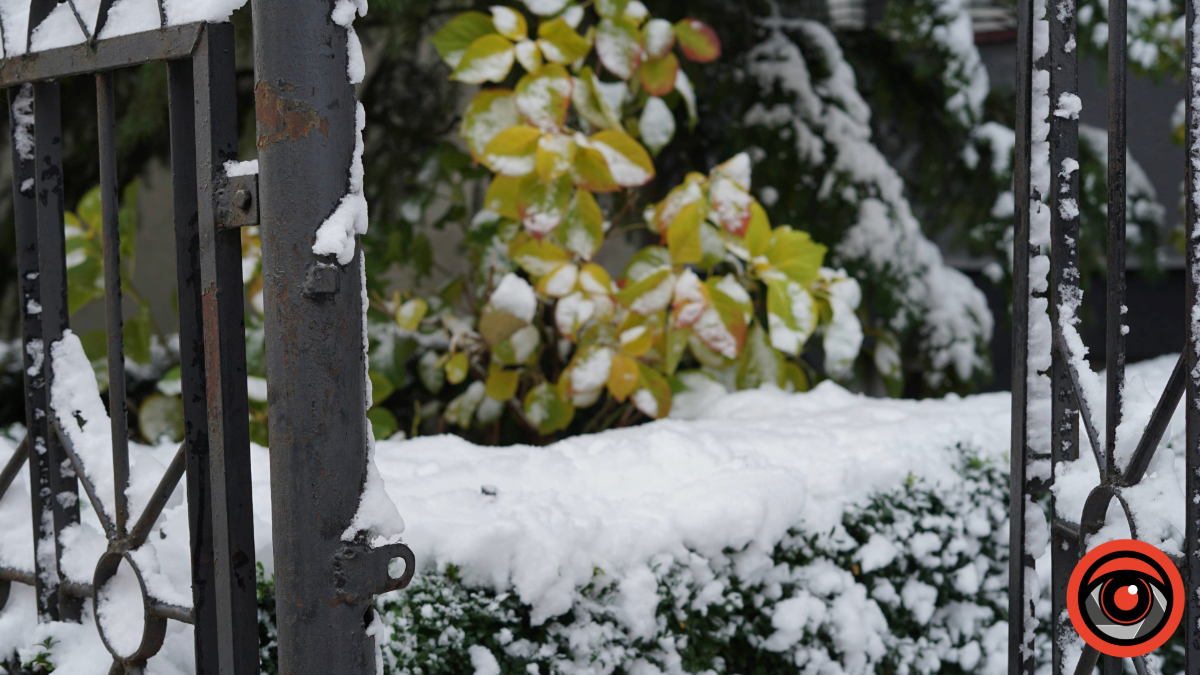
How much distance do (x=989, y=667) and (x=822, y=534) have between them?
0.54m

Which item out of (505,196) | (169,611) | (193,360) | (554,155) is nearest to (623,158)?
(554,155)

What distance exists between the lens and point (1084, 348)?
1.21 m

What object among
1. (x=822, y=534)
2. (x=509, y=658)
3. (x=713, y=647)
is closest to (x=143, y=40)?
(x=509, y=658)

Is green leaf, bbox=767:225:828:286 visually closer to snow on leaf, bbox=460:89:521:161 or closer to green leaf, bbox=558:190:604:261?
green leaf, bbox=558:190:604:261

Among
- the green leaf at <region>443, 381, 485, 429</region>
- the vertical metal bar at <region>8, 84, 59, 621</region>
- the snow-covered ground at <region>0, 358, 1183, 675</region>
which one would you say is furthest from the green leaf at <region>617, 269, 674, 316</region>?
the vertical metal bar at <region>8, 84, 59, 621</region>

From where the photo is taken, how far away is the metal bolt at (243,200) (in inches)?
37.6

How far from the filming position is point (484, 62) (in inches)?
84.7

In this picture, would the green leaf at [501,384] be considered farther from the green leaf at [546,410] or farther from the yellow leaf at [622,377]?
the yellow leaf at [622,377]

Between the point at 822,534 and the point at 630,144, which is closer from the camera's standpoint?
the point at 822,534

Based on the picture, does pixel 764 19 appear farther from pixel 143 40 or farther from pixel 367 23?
pixel 143 40

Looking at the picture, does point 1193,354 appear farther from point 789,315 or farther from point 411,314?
point 411,314

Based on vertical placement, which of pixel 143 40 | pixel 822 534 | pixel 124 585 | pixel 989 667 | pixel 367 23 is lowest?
pixel 989 667

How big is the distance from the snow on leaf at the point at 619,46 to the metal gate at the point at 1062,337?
3.70ft

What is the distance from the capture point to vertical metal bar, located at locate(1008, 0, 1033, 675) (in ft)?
4.18
